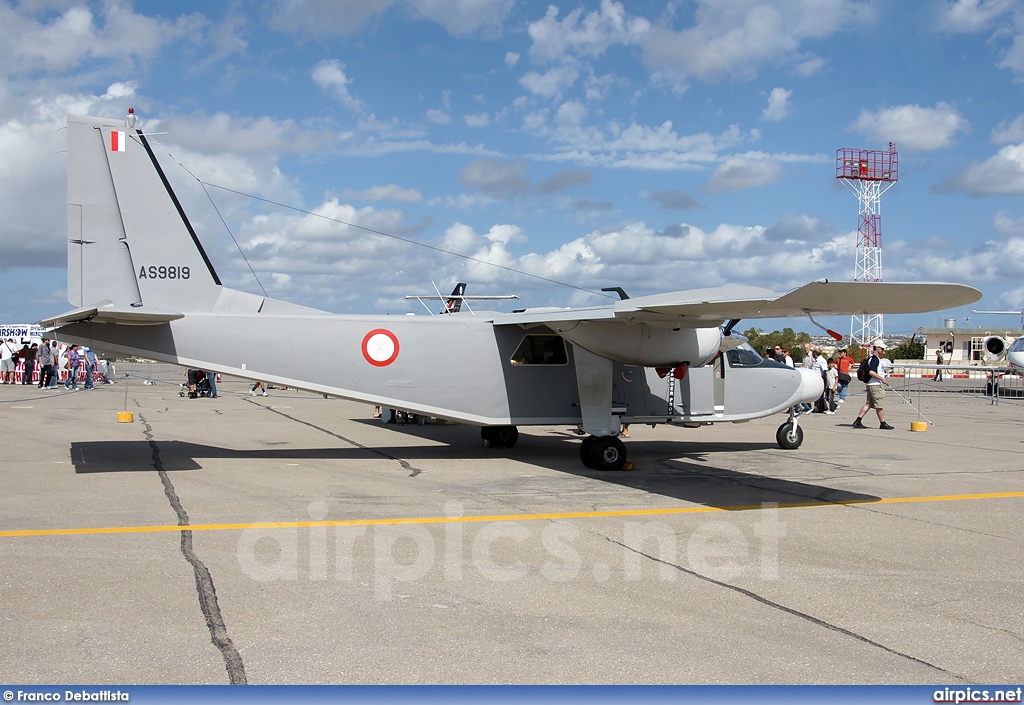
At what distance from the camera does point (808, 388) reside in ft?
49.2

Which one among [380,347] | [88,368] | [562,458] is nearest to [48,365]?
[88,368]

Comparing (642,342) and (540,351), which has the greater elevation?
(642,342)

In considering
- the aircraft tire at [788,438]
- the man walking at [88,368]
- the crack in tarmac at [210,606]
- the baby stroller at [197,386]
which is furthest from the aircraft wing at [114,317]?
the man walking at [88,368]

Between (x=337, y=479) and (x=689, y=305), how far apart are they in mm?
5233

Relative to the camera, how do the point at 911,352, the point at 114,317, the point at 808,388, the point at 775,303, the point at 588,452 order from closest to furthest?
the point at 775,303, the point at 114,317, the point at 588,452, the point at 808,388, the point at 911,352

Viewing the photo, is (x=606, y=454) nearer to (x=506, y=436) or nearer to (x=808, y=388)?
(x=506, y=436)

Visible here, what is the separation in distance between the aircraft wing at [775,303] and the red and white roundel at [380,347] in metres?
1.96

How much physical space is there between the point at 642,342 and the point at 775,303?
10.9 feet

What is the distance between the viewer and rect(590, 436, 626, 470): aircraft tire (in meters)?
12.4

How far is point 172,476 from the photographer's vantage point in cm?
1099

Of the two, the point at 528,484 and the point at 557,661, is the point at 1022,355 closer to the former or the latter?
the point at 528,484

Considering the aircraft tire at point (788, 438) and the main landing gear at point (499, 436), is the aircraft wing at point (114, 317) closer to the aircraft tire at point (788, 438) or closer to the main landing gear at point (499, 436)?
the main landing gear at point (499, 436)

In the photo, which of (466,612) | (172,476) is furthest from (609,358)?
(466,612)

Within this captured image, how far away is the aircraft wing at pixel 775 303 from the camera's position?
8.27 metres
